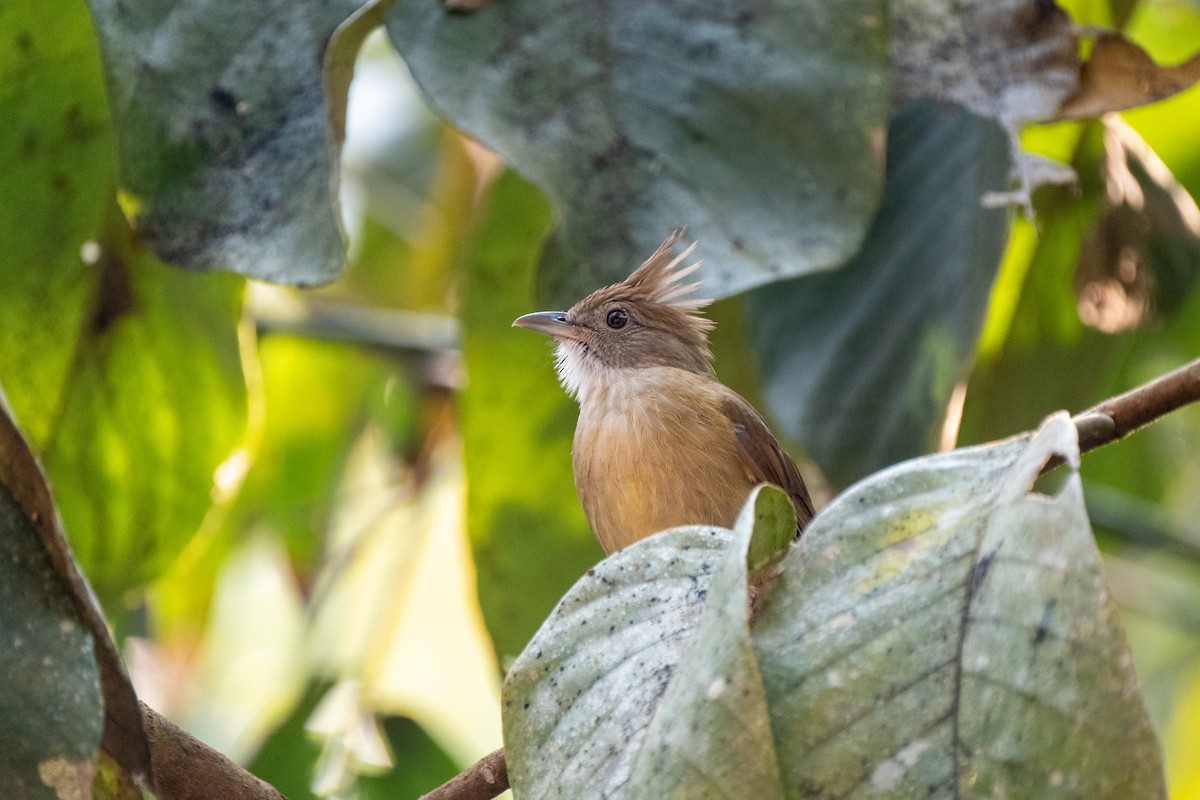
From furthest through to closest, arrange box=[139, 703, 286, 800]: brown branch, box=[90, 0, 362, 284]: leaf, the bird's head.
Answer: the bird's head
box=[90, 0, 362, 284]: leaf
box=[139, 703, 286, 800]: brown branch

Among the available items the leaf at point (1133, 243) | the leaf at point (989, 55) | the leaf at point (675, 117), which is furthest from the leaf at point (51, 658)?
the leaf at point (1133, 243)

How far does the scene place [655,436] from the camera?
2725 millimetres

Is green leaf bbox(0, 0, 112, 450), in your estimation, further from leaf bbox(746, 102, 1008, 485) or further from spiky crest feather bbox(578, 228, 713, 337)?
leaf bbox(746, 102, 1008, 485)

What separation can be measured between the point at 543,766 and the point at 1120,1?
7.29ft

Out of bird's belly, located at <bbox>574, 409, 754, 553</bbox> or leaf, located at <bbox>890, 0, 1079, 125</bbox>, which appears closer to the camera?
leaf, located at <bbox>890, 0, 1079, 125</bbox>

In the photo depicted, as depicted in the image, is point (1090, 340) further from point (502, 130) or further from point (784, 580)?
point (784, 580)

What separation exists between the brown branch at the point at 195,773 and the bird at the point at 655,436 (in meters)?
1.12

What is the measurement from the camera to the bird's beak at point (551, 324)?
115 inches

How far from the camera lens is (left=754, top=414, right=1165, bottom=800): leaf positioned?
106cm

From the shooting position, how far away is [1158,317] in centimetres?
296

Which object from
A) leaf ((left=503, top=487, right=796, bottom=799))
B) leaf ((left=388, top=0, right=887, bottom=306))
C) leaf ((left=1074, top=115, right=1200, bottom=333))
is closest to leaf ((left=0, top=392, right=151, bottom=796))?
leaf ((left=503, top=487, right=796, bottom=799))

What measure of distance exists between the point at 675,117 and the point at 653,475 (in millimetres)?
807

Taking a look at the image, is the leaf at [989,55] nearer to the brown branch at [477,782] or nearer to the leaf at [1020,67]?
the leaf at [1020,67]

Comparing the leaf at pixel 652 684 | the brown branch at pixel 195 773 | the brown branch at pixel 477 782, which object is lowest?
the brown branch at pixel 477 782
